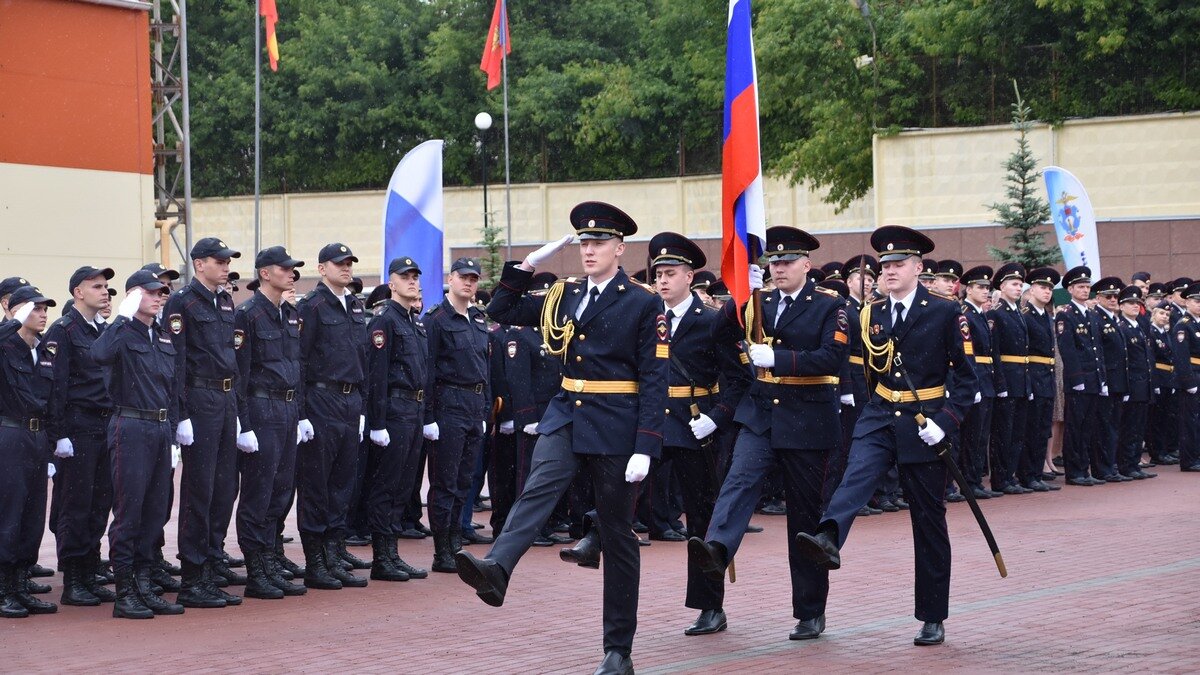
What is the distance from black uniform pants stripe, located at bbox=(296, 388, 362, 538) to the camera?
10.4 metres

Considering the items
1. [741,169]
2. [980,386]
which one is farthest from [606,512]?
[980,386]

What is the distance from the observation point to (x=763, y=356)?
841 cm

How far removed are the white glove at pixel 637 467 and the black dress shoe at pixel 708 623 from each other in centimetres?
147

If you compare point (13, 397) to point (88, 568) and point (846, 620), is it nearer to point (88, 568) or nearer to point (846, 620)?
point (88, 568)

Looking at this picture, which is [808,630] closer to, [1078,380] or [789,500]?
[789,500]

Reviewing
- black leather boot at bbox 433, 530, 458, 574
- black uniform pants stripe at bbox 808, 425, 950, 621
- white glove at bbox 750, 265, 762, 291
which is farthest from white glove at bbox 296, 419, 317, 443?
black uniform pants stripe at bbox 808, 425, 950, 621

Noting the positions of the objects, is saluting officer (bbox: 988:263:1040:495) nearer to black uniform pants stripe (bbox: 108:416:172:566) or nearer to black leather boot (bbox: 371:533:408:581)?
black leather boot (bbox: 371:533:408:581)

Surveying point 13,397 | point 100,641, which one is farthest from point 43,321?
point 100,641

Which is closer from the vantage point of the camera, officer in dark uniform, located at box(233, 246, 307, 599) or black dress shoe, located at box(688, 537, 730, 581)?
black dress shoe, located at box(688, 537, 730, 581)

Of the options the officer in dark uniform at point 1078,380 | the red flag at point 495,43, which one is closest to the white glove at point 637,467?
the officer in dark uniform at point 1078,380

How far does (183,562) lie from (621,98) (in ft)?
97.8

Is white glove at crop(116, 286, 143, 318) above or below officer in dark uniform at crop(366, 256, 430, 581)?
above

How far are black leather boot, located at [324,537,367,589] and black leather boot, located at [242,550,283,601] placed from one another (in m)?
0.49

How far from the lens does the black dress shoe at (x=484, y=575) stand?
6.87m
